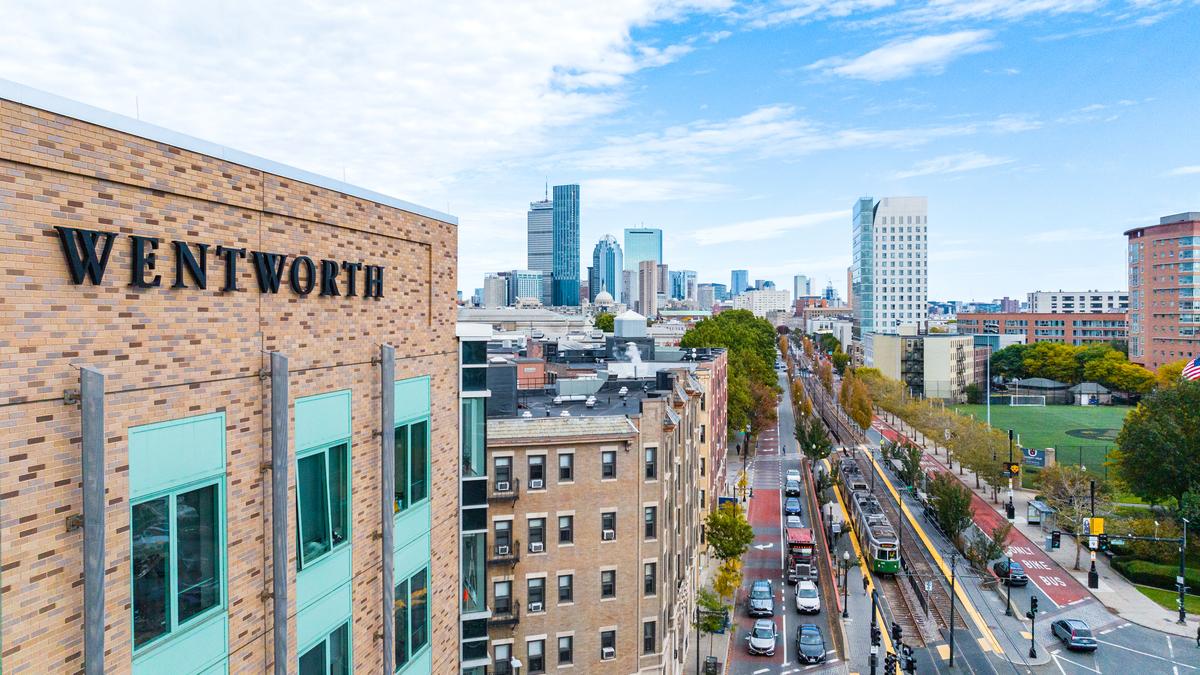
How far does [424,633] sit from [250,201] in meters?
9.20

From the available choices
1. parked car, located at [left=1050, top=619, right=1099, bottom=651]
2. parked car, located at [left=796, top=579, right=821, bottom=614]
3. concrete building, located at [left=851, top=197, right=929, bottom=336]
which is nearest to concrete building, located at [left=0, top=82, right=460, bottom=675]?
parked car, located at [left=796, top=579, right=821, bottom=614]

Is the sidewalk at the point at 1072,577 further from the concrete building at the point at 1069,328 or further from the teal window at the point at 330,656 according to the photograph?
the concrete building at the point at 1069,328

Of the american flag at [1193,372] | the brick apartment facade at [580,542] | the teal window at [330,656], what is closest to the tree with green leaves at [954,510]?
the american flag at [1193,372]

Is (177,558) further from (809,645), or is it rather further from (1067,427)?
(1067,427)

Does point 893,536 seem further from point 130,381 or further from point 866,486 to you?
point 130,381

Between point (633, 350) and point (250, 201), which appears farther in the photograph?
point (633, 350)

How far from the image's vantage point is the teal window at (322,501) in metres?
11.6

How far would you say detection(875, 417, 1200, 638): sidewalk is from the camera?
1853 inches

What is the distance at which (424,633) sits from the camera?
1550 cm

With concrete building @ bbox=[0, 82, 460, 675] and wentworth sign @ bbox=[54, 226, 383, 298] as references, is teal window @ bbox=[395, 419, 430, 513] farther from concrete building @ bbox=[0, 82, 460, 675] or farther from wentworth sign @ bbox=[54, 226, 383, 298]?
wentworth sign @ bbox=[54, 226, 383, 298]

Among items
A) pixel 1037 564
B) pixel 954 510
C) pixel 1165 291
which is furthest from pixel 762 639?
pixel 1165 291

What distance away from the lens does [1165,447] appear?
2443 inches

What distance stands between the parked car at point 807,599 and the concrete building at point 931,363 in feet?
326

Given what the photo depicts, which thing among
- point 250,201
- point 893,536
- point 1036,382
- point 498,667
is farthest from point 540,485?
point 1036,382
